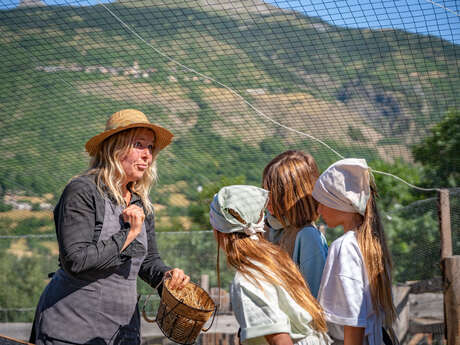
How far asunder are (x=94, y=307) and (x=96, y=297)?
0.03m

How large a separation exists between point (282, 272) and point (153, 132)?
85 centimetres

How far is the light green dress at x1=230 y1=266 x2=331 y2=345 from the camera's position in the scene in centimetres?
159

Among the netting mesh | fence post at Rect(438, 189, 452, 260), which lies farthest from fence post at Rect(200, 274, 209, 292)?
fence post at Rect(438, 189, 452, 260)

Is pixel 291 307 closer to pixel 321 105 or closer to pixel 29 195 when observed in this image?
pixel 321 105

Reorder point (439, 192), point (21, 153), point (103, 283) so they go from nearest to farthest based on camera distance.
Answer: point (103, 283) → point (439, 192) → point (21, 153)

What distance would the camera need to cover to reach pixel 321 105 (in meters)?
4.07

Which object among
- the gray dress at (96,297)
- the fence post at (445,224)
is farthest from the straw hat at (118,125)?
the fence post at (445,224)

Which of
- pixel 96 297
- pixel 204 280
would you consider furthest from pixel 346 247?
pixel 204 280

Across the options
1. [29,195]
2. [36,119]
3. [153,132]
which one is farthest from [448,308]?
[29,195]

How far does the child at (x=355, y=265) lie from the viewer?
1776 millimetres

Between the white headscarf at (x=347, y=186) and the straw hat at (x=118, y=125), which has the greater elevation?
the straw hat at (x=118, y=125)

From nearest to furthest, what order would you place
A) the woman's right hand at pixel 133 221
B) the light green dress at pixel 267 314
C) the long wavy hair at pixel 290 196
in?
the light green dress at pixel 267 314 < the woman's right hand at pixel 133 221 < the long wavy hair at pixel 290 196

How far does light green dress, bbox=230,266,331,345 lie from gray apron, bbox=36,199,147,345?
18.8 inches

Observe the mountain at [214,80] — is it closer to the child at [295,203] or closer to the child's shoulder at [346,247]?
the child at [295,203]
